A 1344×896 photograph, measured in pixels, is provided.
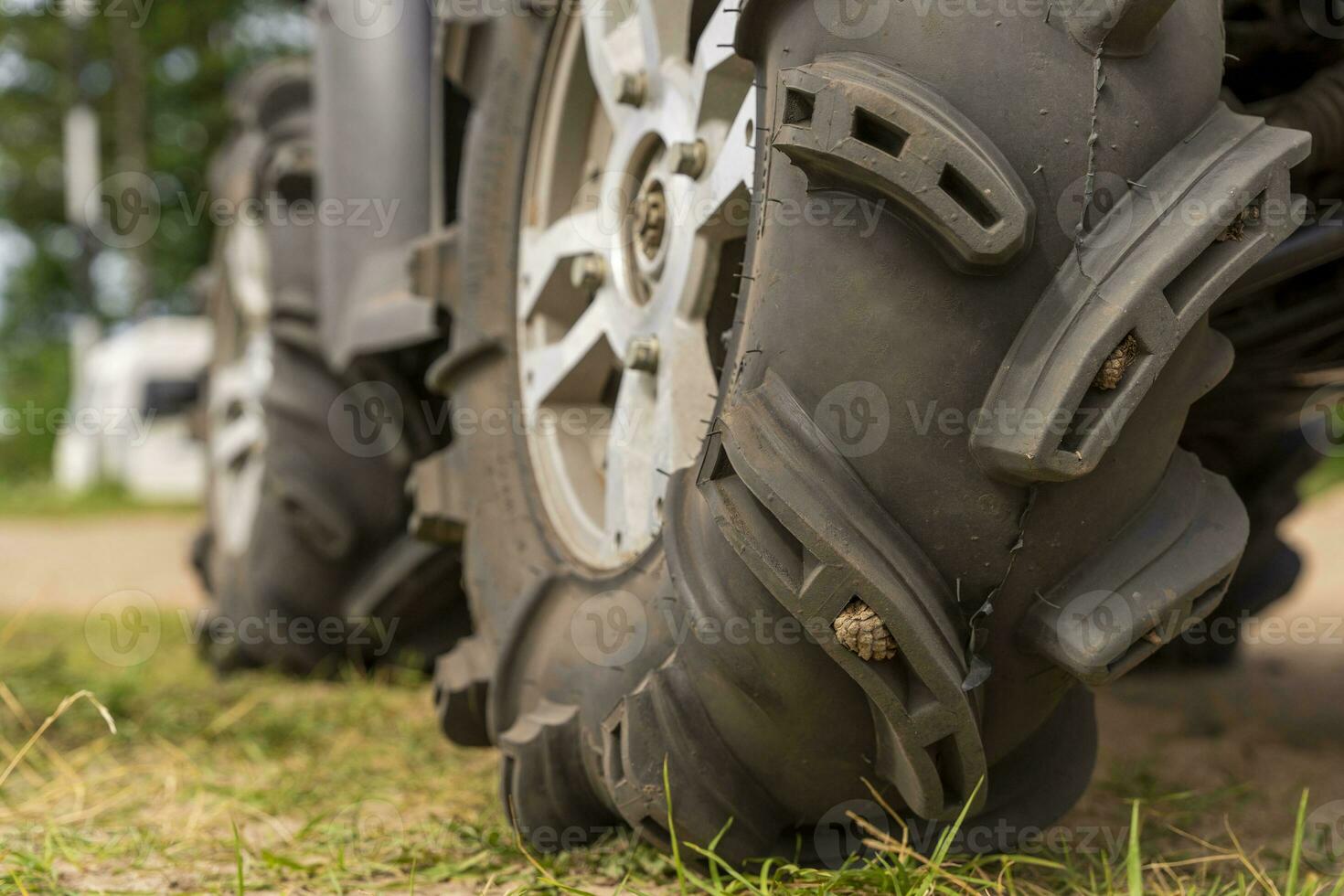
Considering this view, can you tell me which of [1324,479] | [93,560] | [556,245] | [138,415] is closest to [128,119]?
[138,415]

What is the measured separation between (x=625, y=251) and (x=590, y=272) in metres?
0.06

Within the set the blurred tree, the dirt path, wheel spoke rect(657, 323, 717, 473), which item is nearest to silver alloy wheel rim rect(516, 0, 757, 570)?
wheel spoke rect(657, 323, 717, 473)

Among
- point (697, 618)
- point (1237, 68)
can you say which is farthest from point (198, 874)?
point (1237, 68)

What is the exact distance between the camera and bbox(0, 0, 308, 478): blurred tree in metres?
15.7

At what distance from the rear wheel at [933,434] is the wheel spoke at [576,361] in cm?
34

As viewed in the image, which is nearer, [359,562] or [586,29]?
[586,29]

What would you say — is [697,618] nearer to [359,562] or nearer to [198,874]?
[198,874]

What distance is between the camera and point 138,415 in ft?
32.3

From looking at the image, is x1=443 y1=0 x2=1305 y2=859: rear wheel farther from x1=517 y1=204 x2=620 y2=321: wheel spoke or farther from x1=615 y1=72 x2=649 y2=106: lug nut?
x1=517 y1=204 x2=620 y2=321: wheel spoke

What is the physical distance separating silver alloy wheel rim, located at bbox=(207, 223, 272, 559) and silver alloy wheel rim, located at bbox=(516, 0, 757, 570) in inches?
59.5

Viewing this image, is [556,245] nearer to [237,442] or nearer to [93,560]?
[237,442]

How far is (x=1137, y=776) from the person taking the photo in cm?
180

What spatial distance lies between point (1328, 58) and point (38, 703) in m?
2.35

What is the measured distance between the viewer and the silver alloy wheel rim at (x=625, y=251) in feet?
4.44
